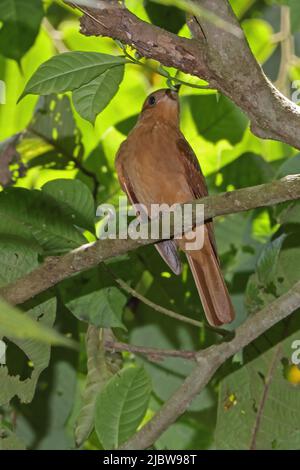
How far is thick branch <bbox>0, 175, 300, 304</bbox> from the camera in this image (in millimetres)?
1764

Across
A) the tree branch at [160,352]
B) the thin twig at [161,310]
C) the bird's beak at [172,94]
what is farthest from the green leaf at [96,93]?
the bird's beak at [172,94]

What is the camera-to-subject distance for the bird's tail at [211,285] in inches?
108

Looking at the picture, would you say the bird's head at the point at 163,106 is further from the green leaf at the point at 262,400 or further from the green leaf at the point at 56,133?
the green leaf at the point at 262,400

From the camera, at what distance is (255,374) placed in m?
2.66

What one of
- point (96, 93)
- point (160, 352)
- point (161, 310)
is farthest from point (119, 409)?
point (96, 93)

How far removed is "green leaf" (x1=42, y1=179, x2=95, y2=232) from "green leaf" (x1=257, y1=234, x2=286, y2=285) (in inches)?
23.8

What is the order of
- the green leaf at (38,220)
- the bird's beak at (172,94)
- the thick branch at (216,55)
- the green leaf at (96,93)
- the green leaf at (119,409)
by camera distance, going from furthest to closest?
the bird's beak at (172,94), the green leaf at (38,220), the green leaf at (119,409), the green leaf at (96,93), the thick branch at (216,55)

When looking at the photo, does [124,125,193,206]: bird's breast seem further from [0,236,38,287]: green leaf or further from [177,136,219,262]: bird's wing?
[0,236,38,287]: green leaf

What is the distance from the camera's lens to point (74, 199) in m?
2.46

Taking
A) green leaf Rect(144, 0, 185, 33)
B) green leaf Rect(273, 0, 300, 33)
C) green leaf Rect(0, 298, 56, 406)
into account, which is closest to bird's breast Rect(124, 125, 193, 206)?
green leaf Rect(144, 0, 185, 33)

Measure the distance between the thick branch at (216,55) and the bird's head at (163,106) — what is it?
1.83 metres

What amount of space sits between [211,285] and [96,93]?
46.0 inches

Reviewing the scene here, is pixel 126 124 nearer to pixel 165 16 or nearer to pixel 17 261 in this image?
pixel 165 16

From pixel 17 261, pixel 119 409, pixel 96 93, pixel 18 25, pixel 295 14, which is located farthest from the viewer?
pixel 18 25
